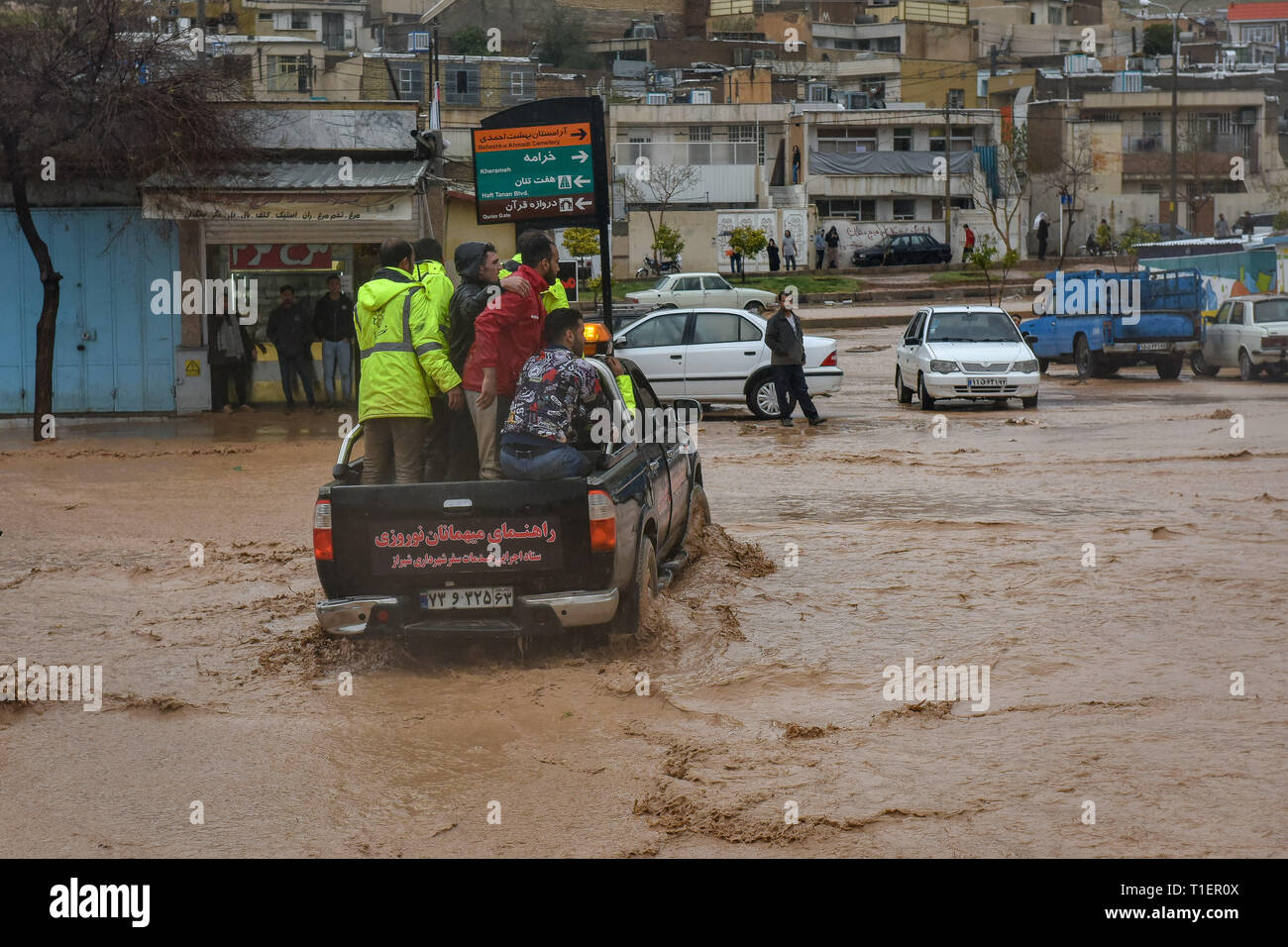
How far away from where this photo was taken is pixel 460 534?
301 inches

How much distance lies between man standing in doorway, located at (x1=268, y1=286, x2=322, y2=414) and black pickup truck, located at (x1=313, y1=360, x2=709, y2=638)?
1373 centimetres

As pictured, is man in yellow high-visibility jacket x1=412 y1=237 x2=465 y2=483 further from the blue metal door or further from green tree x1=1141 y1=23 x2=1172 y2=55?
green tree x1=1141 y1=23 x2=1172 y2=55

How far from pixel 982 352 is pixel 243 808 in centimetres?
1727

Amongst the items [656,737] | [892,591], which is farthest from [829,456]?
[656,737]

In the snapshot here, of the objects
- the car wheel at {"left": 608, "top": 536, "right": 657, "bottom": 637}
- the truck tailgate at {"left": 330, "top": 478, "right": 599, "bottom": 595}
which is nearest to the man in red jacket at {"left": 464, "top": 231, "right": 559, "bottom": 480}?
the truck tailgate at {"left": 330, "top": 478, "right": 599, "bottom": 595}

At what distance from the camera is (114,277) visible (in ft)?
70.2

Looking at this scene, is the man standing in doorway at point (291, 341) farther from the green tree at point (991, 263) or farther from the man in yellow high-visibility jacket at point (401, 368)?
the green tree at point (991, 263)

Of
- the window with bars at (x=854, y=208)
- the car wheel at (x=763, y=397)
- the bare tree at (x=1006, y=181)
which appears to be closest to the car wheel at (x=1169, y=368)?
the car wheel at (x=763, y=397)

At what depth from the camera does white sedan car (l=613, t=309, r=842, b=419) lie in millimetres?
21172

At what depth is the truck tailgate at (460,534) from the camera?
7.60 m

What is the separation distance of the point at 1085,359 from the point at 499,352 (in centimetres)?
2150

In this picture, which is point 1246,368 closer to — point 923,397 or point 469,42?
point 923,397

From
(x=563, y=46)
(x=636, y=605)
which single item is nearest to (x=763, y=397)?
(x=636, y=605)

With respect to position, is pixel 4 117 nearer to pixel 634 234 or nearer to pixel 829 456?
pixel 829 456
